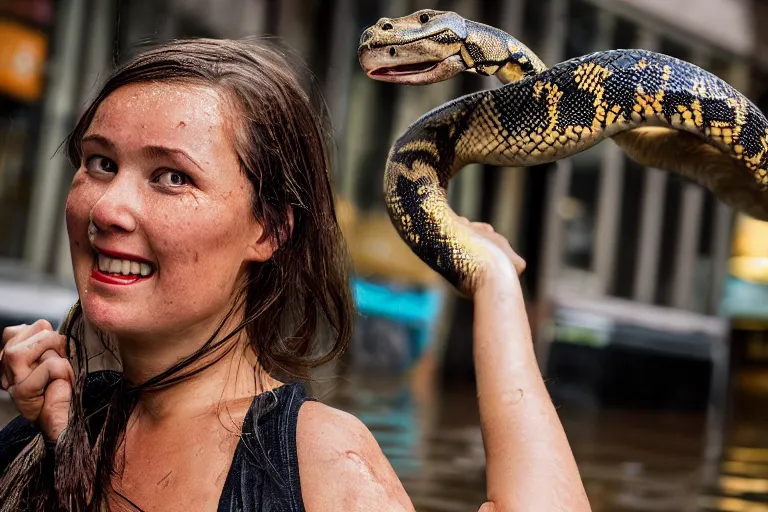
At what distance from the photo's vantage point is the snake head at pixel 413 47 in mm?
1888

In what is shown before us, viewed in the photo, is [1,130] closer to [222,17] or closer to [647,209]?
[222,17]

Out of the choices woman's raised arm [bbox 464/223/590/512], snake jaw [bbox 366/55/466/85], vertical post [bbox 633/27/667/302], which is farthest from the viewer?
vertical post [bbox 633/27/667/302]

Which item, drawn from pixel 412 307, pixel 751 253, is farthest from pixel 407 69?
pixel 751 253

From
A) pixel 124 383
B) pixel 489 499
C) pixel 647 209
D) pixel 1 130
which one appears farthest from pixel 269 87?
pixel 647 209

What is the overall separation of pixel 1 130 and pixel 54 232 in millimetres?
1011

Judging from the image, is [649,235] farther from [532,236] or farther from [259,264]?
[259,264]

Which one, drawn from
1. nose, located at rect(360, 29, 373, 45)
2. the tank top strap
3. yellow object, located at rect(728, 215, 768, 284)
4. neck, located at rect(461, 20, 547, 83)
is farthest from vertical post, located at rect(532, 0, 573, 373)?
the tank top strap

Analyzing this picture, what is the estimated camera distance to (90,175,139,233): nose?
5.50 ft

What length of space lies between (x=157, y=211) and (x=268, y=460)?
0.44 m

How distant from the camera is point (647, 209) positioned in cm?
1520

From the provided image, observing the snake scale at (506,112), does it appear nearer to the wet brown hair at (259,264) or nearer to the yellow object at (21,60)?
the wet brown hair at (259,264)

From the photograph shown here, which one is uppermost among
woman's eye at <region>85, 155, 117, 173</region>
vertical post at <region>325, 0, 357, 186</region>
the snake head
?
vertical post at <region>325, 0, 357, 186</region>

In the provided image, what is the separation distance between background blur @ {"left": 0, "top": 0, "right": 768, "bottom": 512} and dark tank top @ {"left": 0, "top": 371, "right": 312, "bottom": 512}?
5380 millimetres

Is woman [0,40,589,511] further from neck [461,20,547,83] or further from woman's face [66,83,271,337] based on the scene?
neck [461,20,547,83]
